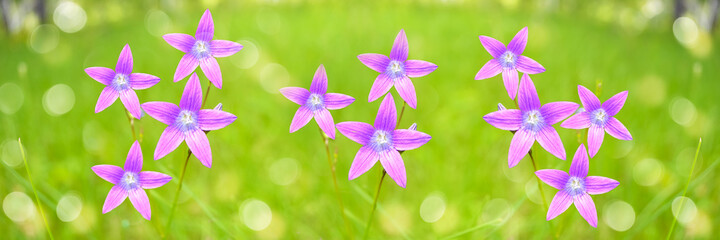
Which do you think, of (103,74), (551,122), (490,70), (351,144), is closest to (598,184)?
(551,122)

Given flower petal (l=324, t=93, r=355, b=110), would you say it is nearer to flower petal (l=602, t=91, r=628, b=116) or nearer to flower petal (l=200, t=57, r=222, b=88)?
flower petal (l=200, t=57, r=222, b=88)

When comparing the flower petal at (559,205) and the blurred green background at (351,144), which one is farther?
the blurred green background at (351,144)

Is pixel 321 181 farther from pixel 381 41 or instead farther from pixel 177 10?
pixel 177 10

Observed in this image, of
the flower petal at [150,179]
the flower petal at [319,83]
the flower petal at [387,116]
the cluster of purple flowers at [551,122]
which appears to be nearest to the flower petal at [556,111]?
the cluster of purple flowers at [551,122]

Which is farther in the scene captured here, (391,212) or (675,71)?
(675,71)

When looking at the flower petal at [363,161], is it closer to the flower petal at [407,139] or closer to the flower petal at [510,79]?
the flower petal at [407,139]

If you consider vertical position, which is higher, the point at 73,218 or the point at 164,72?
the point at 164,72

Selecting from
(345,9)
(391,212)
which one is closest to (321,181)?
(391,212)
